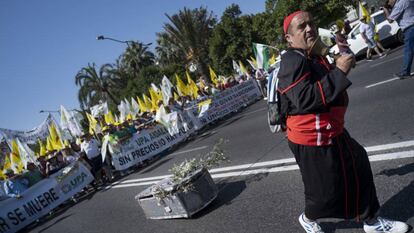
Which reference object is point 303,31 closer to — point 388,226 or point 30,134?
point 388,226

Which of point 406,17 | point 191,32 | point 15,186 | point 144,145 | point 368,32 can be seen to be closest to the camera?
point 406,17

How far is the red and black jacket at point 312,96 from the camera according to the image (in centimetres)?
269

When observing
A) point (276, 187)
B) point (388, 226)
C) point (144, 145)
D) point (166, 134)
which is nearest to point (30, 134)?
point (144, 145)

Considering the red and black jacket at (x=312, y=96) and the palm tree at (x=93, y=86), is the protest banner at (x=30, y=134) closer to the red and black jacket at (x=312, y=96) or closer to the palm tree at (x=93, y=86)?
the red and black jacket at (x=312, y=96)

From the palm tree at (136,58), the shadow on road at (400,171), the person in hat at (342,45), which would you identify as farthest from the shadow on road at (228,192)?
the palm tree at (136,58)

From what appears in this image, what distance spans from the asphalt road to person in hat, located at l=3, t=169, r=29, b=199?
1715 mm

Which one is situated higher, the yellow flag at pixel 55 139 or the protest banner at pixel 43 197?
the yellow flag at pixel 55 139

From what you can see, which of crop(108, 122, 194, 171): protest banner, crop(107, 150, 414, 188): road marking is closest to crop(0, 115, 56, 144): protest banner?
crop(108, 122, 194, 171): protest banner

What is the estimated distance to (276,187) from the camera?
530 centimetres

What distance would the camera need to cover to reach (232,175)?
23.0 ft

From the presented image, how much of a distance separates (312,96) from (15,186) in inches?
434

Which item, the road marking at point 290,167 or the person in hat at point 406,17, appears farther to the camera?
the person in hat at point 406,17

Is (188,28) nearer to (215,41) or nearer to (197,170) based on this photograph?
(215,41)

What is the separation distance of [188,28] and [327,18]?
45.9ft
